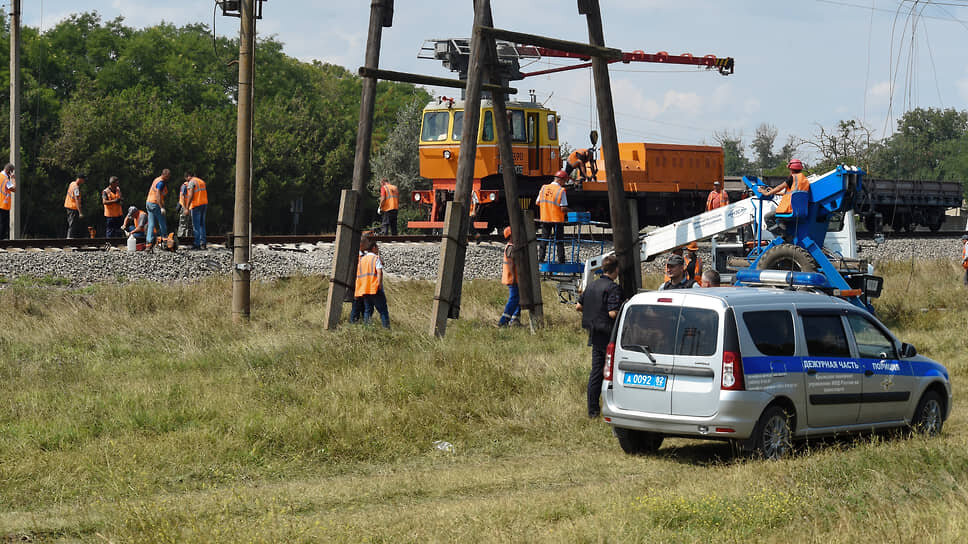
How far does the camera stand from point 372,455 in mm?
9438

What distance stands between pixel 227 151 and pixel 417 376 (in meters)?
39.7

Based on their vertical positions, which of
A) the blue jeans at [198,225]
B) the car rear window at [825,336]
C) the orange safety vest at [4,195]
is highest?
the orange safety vest at [4,195]

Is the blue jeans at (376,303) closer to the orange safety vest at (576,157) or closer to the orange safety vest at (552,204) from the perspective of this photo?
the orange safety vest at (552,204)

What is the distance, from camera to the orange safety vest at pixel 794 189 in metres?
16.2

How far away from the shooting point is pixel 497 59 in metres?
16.1

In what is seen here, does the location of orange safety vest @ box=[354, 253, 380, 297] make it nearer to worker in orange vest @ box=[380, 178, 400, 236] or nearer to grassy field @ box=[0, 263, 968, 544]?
grassy field @ box=[0, 263, 968, 544]

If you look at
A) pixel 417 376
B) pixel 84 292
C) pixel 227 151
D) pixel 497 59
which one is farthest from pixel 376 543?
pixel 227 151

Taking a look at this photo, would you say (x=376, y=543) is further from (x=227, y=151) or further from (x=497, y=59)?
(x=227, y=151)

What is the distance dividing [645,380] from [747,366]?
0.88 metres


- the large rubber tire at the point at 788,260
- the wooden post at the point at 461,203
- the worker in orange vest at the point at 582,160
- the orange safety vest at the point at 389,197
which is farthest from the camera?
the orange safety vest at the point at 389,197

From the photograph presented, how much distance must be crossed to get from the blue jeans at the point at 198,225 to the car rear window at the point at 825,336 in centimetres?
1501

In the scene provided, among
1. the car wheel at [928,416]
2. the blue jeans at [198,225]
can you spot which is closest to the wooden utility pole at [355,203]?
the car wheel at [928,416]

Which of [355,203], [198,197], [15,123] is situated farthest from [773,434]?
[15,123]

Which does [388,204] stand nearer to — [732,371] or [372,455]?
[372,455]
